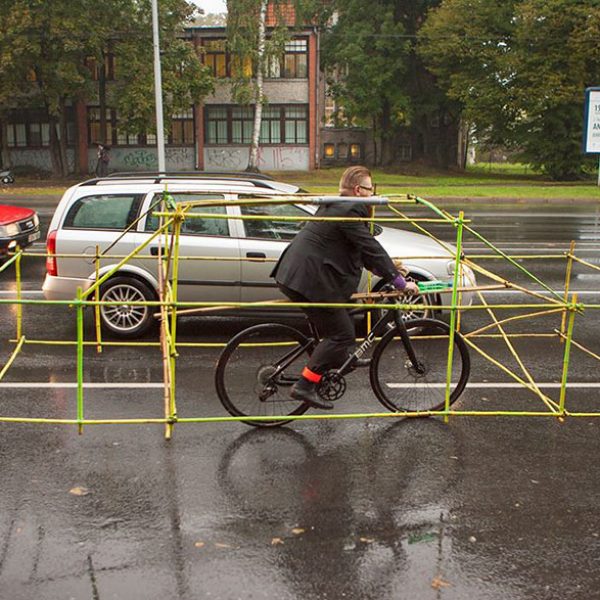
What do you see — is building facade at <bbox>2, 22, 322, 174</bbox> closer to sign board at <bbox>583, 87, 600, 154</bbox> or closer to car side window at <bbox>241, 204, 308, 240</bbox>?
sign board at <bbox>583, 87, 600, 154</bbox>

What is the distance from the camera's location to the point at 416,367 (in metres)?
6.15

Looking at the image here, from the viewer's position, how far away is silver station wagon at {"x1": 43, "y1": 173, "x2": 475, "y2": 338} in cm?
878

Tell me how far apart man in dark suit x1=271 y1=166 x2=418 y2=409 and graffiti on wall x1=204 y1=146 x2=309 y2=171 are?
39.1 meters

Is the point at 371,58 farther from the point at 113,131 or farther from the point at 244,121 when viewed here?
the point at 113,131

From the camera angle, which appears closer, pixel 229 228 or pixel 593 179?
pixel 229 228

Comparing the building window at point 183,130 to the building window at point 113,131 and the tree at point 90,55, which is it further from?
the tree at point 90,55

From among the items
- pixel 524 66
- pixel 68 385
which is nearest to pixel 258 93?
pixel 524 66

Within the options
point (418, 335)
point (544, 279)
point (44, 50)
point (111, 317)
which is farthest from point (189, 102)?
point (418, 335)

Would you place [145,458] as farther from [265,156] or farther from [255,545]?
[265,156]

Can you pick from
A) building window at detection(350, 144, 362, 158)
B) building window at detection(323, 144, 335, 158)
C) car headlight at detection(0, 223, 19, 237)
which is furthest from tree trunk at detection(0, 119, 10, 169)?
car headlight at detection(0, 223, 19, 237)

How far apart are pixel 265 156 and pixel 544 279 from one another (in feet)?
110

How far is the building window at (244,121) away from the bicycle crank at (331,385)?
130 feet

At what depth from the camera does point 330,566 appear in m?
4.10

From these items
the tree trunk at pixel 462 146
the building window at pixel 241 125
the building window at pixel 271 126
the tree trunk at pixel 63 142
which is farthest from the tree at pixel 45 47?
the tree trunk at pixel 462 146
